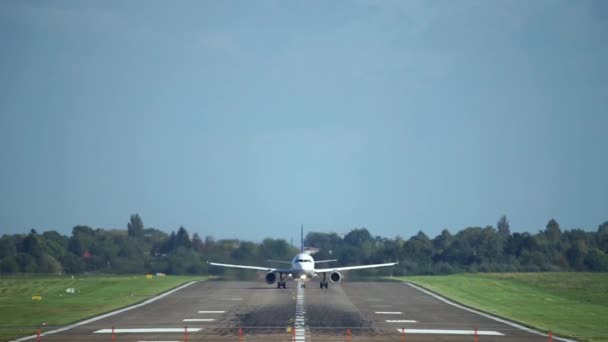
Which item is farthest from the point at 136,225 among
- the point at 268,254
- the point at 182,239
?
the point at 268,254

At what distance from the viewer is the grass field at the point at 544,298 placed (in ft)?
161

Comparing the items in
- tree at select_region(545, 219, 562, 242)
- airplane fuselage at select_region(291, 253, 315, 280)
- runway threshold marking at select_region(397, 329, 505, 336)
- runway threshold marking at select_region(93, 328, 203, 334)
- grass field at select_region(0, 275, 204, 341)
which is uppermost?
tree at select_region(545, 219, 562, 242)

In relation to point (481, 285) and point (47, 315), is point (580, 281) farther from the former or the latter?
point (47, 315)

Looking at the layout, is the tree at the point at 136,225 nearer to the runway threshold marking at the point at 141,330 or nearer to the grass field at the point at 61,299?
the grass field at the point at 61,299

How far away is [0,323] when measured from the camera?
1923 inches

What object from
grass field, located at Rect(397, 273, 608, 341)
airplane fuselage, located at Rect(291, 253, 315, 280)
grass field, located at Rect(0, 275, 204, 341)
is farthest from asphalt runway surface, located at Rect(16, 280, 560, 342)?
grass field, located at Rect(397, 273, 608, 341)

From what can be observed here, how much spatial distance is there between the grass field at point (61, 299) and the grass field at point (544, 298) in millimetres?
28062

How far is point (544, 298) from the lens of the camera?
230 feet

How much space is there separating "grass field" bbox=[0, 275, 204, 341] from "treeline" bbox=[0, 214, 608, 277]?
11824 mm

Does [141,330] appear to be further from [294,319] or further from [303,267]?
[303,267]

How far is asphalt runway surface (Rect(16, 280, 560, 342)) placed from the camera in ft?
135

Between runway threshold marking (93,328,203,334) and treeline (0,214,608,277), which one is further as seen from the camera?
treeline (0,214,608,277)

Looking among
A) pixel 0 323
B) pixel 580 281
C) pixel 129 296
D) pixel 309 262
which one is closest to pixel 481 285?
pixel 580 281

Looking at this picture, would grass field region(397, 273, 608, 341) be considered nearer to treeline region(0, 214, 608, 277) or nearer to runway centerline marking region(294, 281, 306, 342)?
runway centerline marking region(294, 281, 306, 342)
